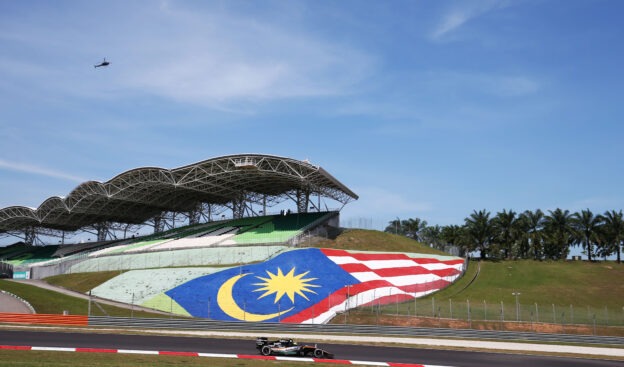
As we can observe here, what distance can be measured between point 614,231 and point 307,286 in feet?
182

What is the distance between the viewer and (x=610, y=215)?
82.5 m

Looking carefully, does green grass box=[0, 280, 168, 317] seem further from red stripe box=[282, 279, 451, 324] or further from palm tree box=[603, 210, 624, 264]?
palm tree box=[603, 210, 624, 264]

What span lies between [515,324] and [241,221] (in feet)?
187

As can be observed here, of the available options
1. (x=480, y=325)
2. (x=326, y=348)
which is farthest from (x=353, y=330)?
(x=480, y=325)

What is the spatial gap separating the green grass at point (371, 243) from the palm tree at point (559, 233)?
22.6 meters

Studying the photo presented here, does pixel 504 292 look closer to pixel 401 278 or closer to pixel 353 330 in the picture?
pixel 401 278

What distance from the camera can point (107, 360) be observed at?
80.1 feet

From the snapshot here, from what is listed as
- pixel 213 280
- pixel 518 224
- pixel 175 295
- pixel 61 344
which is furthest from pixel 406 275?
pixel 61 344

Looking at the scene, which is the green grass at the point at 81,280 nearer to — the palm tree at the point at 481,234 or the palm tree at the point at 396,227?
the palm tree at the point at 481,234

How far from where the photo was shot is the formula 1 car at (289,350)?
1110 inches

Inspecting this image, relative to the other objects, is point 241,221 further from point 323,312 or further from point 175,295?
point 323,312

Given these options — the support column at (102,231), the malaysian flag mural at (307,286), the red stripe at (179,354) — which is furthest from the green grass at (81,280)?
the support column at (102,231)

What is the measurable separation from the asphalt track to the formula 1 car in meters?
1.32

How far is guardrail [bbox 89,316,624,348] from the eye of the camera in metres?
37.9
